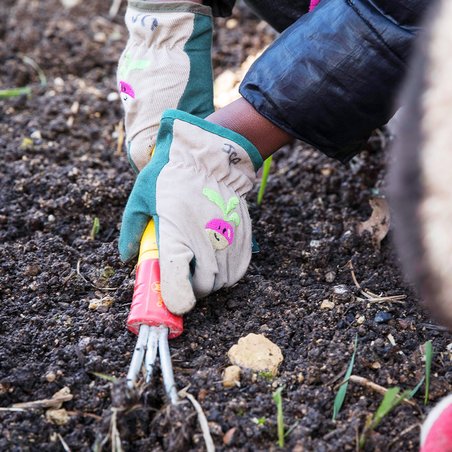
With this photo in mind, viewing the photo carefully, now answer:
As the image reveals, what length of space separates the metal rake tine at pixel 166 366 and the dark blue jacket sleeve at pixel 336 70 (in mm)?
485

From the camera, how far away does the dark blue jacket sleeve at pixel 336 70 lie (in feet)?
4.29

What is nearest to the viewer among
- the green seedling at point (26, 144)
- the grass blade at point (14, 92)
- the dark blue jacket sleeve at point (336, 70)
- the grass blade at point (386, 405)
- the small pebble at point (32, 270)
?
the grass blade at point (386, 405)

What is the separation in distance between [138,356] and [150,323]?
7 centimetres

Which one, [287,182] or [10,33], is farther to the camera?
[10,33]

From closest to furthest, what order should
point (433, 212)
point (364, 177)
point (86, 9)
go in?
1. point (433, 212)
2. point (364, 177)
3. point (86, 9)

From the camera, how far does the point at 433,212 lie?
93cm

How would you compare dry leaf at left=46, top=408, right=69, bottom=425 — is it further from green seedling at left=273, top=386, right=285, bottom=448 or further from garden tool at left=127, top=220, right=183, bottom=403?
green seedling at left=273, top=386, right=285, bottom=448

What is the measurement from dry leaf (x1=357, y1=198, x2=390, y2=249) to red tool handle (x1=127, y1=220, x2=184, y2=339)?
53cm

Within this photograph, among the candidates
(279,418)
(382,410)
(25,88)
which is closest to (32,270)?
(279,418)

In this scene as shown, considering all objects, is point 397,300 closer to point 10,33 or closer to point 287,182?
point 287,182

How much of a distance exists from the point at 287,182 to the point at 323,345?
639mm

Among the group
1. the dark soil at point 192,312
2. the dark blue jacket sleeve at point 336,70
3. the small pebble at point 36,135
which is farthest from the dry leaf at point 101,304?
the small pebble at point 36,135

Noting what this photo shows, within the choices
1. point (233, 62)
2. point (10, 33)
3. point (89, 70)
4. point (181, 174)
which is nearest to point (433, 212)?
point (181, 174)

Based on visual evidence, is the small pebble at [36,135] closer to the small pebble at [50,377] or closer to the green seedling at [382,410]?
the small pebble at [50,377]
